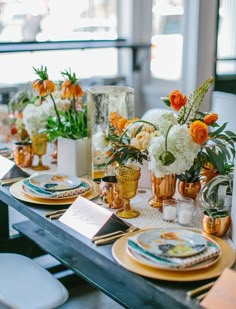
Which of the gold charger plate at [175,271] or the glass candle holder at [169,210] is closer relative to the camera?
the gold charger plate at [175,271]

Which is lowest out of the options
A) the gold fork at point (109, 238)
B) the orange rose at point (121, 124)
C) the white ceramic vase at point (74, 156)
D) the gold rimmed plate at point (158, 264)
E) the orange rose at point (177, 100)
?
the gold fork at point (109, 238)

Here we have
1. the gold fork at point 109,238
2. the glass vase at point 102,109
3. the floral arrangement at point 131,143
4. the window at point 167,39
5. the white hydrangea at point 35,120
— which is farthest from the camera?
the window at point 167,39

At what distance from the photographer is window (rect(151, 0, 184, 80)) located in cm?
451

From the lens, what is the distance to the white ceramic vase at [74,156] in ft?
6.16

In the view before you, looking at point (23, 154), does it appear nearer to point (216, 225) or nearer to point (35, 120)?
point (35, 120)

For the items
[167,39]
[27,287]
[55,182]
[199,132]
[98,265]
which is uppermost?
[167,39]

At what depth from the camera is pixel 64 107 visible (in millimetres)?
2029

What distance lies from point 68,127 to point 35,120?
0.16 m

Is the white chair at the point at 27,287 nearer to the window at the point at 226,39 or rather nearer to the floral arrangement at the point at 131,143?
the floral arrangement at the point at 131,143

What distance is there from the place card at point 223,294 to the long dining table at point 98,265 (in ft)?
0.09

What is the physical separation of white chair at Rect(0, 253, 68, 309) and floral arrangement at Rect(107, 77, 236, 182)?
1.52 feet

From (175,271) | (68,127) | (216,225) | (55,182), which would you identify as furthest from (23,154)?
(175,271)

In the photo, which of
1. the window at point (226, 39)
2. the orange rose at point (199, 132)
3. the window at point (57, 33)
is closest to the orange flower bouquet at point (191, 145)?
the orange rose at point (199, 132)

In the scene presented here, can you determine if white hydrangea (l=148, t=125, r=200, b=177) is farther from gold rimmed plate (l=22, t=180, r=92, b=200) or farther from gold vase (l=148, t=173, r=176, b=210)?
gold rimmed plate (l=22, t=180, r=92, b=200)
